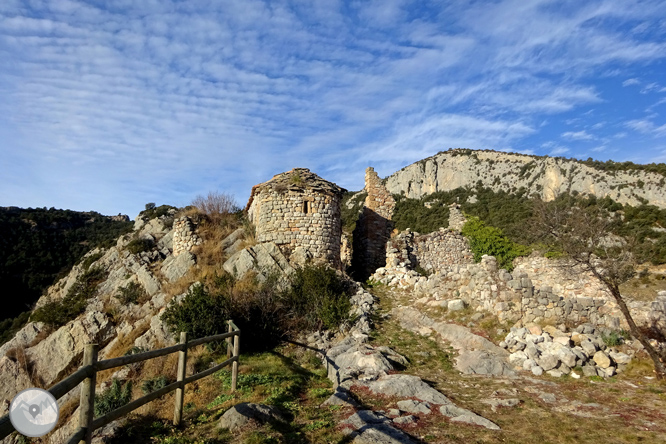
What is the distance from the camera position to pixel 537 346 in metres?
8.60

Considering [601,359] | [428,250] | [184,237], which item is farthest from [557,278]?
[184,237]

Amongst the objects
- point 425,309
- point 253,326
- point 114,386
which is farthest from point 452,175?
point 114,386

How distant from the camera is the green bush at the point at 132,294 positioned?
48.6ft

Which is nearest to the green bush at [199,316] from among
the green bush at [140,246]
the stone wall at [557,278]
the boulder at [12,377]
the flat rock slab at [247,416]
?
the flat rock slab at [247,416]

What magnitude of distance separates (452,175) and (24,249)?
51.4 m

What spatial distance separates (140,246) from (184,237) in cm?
327

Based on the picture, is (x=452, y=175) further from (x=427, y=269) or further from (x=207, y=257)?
(x=207, y=257)

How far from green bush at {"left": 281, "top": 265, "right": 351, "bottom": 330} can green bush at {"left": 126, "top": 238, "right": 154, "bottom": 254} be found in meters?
9.50

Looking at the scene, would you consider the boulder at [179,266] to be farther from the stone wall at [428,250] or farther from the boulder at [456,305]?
the boulder at [456,305]

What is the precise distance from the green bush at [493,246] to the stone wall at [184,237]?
15109mm

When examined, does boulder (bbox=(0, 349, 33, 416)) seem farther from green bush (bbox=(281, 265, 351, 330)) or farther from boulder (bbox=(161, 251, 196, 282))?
green bush (bbox=(281, 265, 351, 330))
